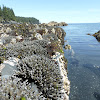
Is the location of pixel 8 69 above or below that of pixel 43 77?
above

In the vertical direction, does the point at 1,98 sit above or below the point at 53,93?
above

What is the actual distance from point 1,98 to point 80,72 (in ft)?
41.6

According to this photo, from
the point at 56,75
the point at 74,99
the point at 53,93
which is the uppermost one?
the point at 56,75

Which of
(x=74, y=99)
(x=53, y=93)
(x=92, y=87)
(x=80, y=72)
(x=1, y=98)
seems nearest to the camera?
(x=1, y=98)

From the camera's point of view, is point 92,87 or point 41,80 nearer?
point 41,80

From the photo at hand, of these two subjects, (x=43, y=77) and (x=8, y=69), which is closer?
(x=43, y=77)

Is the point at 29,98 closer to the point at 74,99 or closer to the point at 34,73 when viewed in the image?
the point at 34,73

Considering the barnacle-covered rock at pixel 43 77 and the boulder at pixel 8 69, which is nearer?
the barnacle-covered rock at pixel 43 77

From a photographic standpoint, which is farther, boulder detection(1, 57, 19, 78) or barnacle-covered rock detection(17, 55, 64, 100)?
boulder detection(1, 57, 19, 78)

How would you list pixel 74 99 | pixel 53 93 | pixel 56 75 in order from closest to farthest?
pixel 53 93
pixel 56 75
pixel 74 99

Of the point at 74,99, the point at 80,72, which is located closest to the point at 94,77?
the point at 80,72

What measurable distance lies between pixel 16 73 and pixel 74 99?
22.7 feet

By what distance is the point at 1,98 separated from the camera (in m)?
3.27

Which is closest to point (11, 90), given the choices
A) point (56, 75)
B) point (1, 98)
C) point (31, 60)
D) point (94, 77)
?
point (1, 98)
